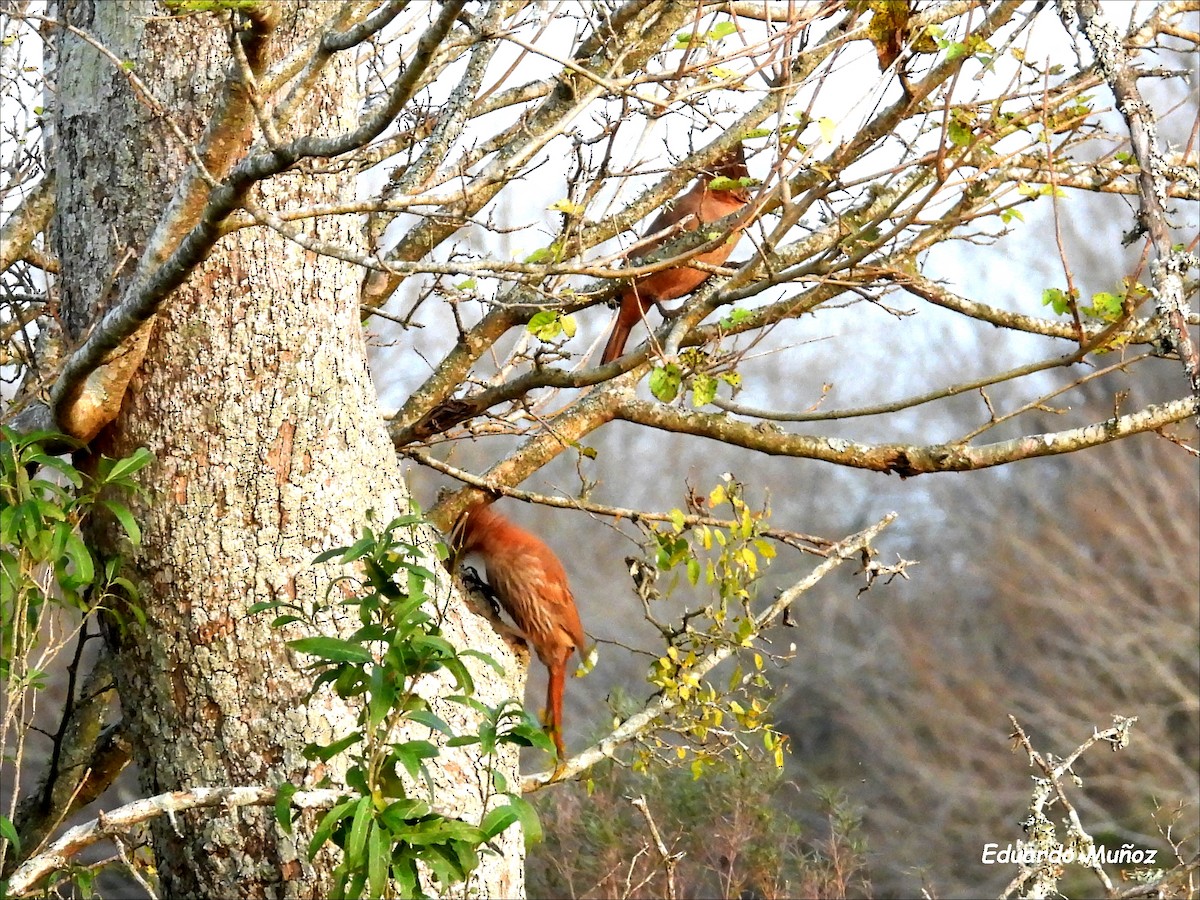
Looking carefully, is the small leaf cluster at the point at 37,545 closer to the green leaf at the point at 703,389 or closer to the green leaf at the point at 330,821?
the green leaf at the point at 330,821

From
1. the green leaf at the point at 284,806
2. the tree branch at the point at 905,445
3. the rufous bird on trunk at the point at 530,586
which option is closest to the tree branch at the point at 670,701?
the tree branch at the point at 905,445

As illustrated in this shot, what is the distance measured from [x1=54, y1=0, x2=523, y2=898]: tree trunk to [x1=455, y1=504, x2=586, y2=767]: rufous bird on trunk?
0.82m

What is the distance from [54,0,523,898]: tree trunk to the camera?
7.40 ft

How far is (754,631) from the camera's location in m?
2.98

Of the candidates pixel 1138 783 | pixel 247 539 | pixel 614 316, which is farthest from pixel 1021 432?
pixel 247 539

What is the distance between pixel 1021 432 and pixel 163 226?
1213 centimetres

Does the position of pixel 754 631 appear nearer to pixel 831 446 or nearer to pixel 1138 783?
pixel 831 446

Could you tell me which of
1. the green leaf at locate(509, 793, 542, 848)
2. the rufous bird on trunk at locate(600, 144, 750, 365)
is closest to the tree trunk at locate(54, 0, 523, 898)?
the green leaf at locate(509, 793, 542, 848)

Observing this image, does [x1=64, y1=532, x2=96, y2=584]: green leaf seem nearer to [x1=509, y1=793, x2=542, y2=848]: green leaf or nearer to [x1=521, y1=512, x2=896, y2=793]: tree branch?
[x1=509, y1=793, x2=542, y2=848]: green leaf

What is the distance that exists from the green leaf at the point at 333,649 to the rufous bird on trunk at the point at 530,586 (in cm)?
145

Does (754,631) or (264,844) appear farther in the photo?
(754,631)

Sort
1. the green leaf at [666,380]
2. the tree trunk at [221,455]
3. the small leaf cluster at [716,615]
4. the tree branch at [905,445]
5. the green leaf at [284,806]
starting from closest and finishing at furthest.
→ the green leaf at [284,806] → the tree trunk at [221,455] → the green leaf at [666,380] → the tree branch at [905,445] → the small leaf cluster at [716,615]

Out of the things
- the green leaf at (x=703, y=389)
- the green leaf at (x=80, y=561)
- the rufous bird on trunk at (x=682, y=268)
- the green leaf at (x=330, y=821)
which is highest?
the rufous bird on trunk at (x=682, y=268)

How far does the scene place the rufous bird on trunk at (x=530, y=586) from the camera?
3.38 m
